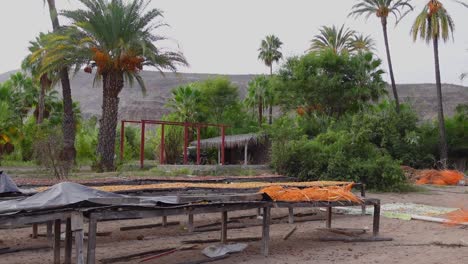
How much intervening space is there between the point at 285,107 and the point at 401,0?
10.9 meters

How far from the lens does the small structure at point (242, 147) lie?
95.3ft

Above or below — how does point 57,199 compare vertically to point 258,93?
below

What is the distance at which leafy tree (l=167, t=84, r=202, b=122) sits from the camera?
40.1 meters

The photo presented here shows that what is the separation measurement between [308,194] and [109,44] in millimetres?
14610

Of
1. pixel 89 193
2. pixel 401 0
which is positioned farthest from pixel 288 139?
pixel 401 0

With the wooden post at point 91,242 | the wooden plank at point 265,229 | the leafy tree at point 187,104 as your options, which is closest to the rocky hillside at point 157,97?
the leafy tree at point 187,104

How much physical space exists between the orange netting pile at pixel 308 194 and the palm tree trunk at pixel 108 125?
1468 centimetres

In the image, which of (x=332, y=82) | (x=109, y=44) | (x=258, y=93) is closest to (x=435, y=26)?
(x=332, y=82)

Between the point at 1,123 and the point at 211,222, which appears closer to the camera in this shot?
the point at 211,222

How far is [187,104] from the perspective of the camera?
4028 cm

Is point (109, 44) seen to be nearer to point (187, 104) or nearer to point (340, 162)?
point (340, 162)

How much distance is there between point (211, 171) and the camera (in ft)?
72.9

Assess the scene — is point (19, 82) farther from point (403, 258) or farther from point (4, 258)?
point (403, 258)

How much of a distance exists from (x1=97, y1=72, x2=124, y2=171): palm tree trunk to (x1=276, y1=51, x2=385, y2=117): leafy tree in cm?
1315
